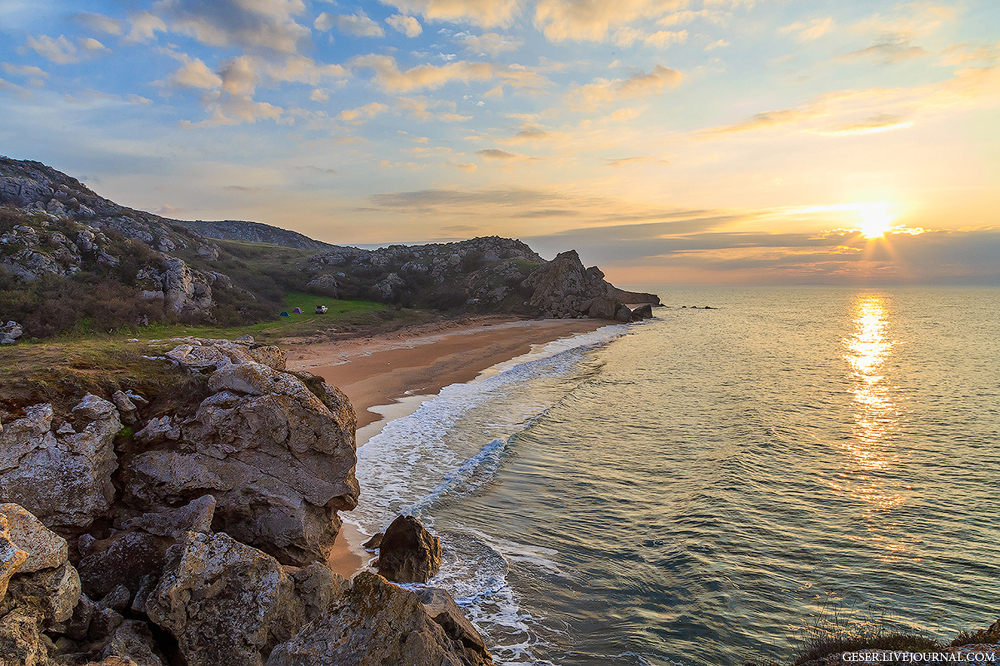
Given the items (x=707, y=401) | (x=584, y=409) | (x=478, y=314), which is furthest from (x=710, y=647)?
(x=478, y=314)

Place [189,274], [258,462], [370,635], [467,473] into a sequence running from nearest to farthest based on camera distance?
[370,635] → [258,462] → [467,473] → [189,274]

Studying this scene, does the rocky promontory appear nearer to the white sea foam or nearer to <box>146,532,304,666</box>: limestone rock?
<box>146,532,304,666</box>: limestone rock

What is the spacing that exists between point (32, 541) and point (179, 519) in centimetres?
192

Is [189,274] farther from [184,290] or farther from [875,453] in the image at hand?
[875,453]

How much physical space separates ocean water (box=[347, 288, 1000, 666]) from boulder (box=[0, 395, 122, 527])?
559 centimetres

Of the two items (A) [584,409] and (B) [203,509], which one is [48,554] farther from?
(A) [584,409]

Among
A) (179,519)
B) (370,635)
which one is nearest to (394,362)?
(179,519)

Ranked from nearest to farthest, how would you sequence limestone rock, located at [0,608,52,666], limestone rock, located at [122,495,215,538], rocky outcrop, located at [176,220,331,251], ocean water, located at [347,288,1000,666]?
limestone rock, located at [0,608,52,666] → limestone rock, located at [122,495,215,538] → ocean water, located at [347,288,1000,666] → rocky outcrop, located at [176,220,331,251]

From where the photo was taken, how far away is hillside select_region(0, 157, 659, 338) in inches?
1018

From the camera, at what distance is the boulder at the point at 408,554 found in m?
8.42

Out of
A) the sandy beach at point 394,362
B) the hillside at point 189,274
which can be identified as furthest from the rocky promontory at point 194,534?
the hillside at point 189,274

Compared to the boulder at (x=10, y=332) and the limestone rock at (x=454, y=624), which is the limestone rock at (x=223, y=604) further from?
Answer: the boulder at (x=10, y=332)

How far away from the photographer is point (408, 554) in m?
8.62

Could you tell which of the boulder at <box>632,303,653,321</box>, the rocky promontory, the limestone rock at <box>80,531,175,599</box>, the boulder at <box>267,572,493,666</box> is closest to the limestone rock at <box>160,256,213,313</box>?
the rocky promontory
